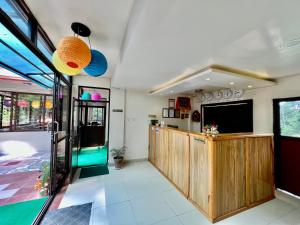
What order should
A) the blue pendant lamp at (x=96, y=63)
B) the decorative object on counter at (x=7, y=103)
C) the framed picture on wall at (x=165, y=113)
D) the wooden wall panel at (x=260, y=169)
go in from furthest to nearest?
the framed picture on wall at (x=165, y=113) → the decorative object on counter at (x=7, y=103) → the wooden wall panel at (x=260, y=169) → the blue pendant lamp at (x=96, y=63)

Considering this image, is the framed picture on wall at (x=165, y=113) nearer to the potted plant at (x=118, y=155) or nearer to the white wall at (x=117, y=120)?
the white wall at (x=117, y=120)

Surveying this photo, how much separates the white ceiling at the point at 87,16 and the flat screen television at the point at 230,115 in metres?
3.29

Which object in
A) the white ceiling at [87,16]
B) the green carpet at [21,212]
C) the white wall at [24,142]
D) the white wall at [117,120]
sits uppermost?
the white ceiling at [87,16]

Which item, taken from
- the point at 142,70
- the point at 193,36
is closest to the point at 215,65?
the point at 193,36

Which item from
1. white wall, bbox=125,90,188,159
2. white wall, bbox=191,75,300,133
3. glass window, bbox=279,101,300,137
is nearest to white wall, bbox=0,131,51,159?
white wall, bbox=125,90,188,159

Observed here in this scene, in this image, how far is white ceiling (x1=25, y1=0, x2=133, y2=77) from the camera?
1.42 m

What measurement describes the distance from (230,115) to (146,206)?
315 centimetres

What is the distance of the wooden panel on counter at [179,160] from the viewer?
8.61ft

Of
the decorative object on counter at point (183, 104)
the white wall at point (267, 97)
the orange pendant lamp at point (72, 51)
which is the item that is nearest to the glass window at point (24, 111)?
the orange pendant lamp at point (72, 51)

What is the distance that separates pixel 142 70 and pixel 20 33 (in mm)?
1659

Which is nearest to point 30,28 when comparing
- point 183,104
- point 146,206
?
point 146,206

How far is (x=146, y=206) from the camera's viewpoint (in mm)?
2291

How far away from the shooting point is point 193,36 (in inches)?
54.8

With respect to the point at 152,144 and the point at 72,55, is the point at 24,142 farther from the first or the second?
the point at 72,55
